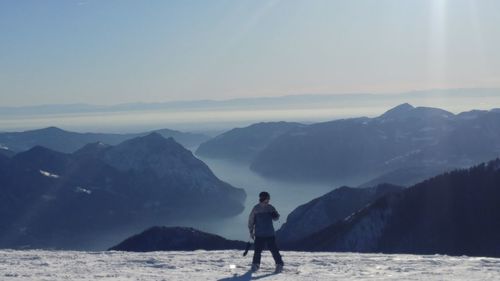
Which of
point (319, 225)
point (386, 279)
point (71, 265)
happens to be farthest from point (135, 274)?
point (319, 225)

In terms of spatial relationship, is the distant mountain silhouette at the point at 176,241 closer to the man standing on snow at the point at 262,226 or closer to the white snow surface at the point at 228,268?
the white snow surface at the point at 228,268

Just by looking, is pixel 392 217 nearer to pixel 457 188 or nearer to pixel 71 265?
pixel 457 188

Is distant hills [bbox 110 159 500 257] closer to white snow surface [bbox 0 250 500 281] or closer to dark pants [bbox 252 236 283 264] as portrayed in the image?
white snow surface [bbox 0 250 500 281]

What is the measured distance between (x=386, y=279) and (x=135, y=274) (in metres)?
9.70

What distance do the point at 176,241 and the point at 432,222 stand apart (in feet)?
190

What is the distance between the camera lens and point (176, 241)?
5689 inches

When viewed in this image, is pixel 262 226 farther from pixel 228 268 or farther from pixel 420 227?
pixel 420 227

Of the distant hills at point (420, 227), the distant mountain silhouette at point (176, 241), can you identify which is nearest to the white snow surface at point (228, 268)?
the distant hills at point (420, 227)

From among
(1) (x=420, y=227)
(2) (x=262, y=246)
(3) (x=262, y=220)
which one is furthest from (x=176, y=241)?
(3) (x=262, y=220)

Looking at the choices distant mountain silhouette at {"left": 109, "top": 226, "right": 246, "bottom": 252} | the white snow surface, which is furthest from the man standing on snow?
distant mountain silhouette at {"left": 109, "top": 226, "right": 246, "bottom": 252}

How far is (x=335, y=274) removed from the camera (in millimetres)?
24375

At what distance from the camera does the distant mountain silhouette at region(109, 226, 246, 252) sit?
13581 cm

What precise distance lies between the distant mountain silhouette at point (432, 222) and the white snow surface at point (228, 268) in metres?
96.7

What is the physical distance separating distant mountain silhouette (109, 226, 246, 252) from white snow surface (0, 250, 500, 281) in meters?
101
